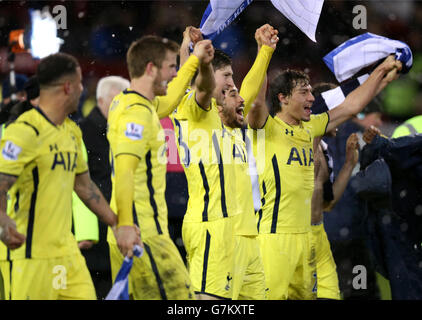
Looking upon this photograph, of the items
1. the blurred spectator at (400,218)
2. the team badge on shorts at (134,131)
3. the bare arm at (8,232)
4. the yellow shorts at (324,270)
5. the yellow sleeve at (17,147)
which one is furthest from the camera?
the yellow shorts at (324,270)

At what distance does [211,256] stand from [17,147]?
1676mm

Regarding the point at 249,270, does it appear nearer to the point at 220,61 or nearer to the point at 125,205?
the point at 220,61

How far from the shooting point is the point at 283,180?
574 cm

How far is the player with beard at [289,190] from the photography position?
225 inches

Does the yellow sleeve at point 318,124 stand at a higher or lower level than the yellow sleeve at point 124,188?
higher

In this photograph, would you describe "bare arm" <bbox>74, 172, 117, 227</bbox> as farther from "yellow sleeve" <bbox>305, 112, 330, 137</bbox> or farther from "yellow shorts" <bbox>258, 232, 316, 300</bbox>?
"yellow sleeve" <bbox>305, 112, 330, 137</bbox>

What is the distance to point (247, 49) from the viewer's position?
796 cm

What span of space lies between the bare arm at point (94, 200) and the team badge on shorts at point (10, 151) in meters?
0.51

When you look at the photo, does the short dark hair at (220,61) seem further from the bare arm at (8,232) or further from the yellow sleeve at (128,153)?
the bare arm at (8,232)

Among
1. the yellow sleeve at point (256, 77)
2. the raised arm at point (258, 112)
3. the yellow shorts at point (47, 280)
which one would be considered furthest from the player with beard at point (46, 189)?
the raised arm at point (258, 112)

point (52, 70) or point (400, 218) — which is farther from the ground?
point (52, 70)

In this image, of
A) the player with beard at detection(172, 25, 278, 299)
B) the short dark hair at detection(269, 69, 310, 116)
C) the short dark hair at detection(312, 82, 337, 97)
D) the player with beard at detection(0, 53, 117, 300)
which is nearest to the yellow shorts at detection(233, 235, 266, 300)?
the player with beard at detection(172, 25, 278, 299)

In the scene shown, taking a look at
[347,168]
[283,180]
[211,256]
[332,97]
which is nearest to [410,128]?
[347,168]
